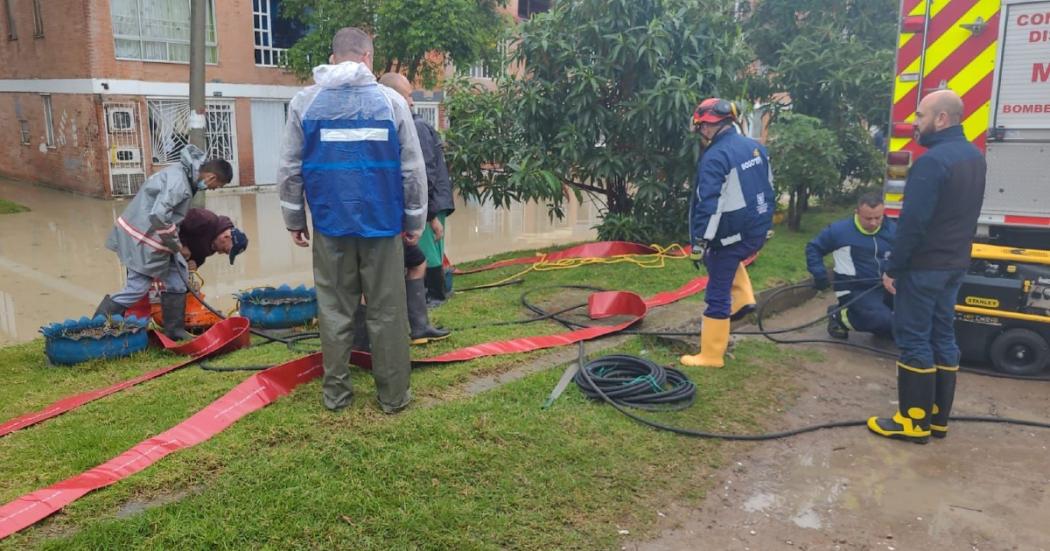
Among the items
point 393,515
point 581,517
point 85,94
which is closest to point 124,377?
point 393,515

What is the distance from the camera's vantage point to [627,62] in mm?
8547

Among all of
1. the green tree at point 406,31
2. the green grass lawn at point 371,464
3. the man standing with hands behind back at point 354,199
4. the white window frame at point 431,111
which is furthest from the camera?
the white window frame at point 431,111

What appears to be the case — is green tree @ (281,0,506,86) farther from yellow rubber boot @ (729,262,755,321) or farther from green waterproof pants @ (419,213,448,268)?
yellow rubber boot @ (729,262,755,321)

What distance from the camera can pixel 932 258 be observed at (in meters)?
4.18

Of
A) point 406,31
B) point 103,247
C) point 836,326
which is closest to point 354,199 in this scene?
point 836,326

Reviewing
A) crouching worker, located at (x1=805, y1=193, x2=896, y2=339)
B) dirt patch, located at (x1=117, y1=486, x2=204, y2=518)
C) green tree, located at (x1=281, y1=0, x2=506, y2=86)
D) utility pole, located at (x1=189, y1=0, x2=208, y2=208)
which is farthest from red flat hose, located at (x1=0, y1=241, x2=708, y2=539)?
green tree, located at (x1=281, y1=0, x2=506, y2=86)

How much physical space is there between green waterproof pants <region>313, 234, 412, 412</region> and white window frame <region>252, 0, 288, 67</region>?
16.2 m

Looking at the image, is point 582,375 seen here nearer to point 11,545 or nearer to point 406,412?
point 406,412

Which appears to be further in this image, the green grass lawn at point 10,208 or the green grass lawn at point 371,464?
the green grass lawn at point 10,208

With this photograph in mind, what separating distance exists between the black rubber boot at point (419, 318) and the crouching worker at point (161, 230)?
1608 millimetres

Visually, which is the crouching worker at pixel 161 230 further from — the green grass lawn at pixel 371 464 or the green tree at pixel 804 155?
the green tree at pixel 804 155

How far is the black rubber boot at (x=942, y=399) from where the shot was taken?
434 centimetres

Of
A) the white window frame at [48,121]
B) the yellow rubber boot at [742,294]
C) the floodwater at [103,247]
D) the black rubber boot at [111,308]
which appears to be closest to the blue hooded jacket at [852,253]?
the yellow rubber boot at [742,294]

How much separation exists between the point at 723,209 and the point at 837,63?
6915mm
